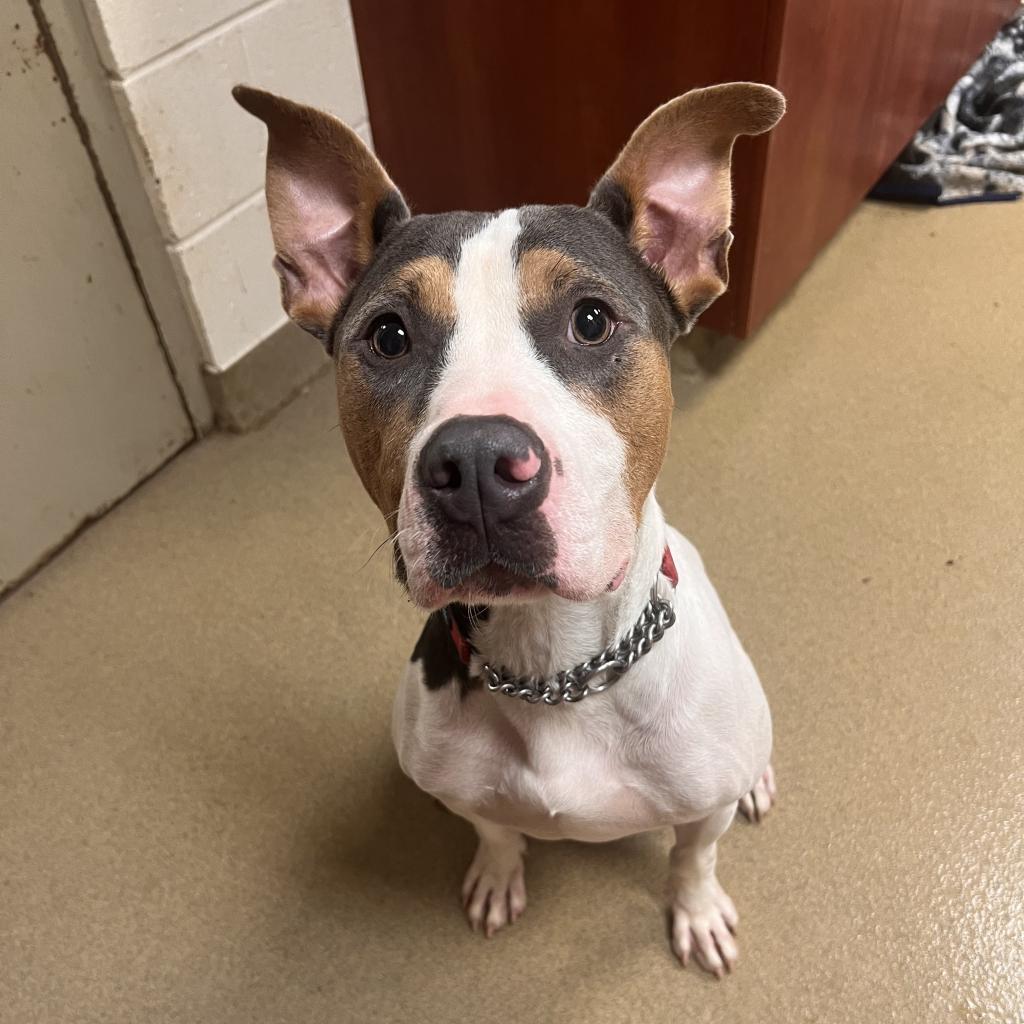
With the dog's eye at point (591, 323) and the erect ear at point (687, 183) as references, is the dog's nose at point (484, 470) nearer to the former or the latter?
the dog's eye at point (591, 323)

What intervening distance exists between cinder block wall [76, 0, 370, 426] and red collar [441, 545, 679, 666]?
71.0 inches

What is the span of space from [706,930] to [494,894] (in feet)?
1.44

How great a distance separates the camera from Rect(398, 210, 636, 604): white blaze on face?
1185mm

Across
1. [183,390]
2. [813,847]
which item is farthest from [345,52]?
[813,847]

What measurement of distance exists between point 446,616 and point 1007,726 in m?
1.50

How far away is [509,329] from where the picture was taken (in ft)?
4.30

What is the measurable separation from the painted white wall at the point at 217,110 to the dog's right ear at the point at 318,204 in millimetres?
1298

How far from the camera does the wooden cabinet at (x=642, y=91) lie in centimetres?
257

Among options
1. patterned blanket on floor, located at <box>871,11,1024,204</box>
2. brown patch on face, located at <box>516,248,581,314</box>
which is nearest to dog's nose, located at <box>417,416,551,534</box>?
brown patch on face, located at <box>516,248,581,314</box>

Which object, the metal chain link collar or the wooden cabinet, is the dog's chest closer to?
the metal chain link collar

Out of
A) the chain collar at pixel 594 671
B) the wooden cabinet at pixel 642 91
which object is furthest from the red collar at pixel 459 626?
the wooden cabinet at pixel 642 91

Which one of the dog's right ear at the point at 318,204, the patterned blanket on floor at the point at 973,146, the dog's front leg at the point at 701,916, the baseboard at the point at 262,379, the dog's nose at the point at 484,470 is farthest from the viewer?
the patterned blanket on floor at the point at 973,146

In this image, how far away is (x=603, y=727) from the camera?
1570 millimetres

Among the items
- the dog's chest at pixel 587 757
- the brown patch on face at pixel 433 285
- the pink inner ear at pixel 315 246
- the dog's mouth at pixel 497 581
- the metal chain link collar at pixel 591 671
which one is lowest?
the dog's chest at pixel 587 757
